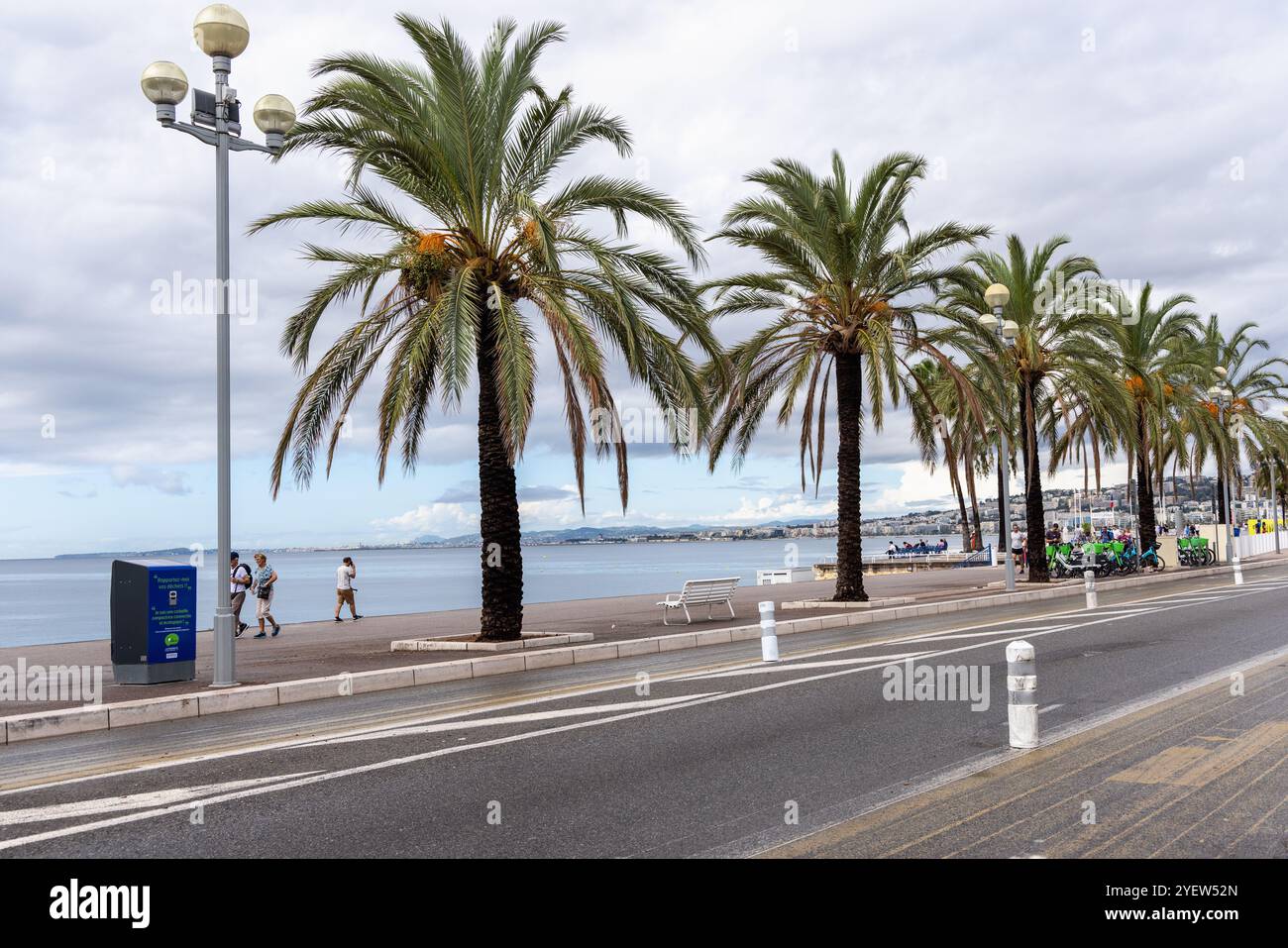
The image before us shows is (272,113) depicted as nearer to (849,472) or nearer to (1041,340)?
(849,472)

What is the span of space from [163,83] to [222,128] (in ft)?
2.90

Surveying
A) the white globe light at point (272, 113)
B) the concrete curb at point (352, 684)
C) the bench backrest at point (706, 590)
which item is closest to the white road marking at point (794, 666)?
the concrete curb at point (352, 684)

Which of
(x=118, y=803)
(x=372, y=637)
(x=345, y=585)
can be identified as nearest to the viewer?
(x=118, y=803)

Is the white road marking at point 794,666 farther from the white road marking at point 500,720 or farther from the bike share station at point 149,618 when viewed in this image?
the bike share station at point 149,618

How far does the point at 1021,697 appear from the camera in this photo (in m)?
7.65

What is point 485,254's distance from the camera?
16.3 meters

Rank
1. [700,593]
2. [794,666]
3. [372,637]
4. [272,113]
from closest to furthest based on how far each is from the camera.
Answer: [272,113]
[794,666]
[372,637]
[700,593]

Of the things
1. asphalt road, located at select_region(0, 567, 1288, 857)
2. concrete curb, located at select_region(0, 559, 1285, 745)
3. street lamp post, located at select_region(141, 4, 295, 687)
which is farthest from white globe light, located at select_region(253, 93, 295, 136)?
asphalt road, located at select_region(0, 567, 1288, 857)

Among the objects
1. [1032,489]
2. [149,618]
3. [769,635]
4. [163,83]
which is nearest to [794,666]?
[769,635]

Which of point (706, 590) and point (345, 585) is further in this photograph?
point (345, 585)

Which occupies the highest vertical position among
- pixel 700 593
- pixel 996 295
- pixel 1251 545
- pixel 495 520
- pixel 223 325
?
pixel 996 295

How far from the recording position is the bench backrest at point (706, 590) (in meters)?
20.8

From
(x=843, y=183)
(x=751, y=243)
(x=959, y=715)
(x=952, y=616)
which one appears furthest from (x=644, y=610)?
(x=959, y=715)
